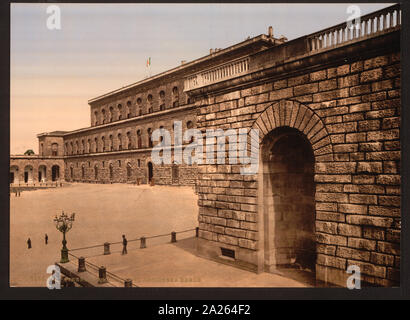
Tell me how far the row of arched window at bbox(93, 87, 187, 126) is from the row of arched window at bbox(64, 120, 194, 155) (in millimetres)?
2852

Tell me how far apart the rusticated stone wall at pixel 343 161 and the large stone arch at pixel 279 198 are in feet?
0.17

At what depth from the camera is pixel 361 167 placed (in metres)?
7.09

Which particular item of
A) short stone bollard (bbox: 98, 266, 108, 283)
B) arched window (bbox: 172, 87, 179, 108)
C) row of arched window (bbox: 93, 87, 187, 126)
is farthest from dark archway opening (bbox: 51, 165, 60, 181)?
short stone bollard (bbox: 98, 266, 108, 283)

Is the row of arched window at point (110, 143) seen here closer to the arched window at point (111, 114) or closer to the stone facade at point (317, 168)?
the arched window at point (111, 114)

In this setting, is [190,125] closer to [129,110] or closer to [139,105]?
[139,105]

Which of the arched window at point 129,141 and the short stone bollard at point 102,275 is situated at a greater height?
the arched window at point 129,141

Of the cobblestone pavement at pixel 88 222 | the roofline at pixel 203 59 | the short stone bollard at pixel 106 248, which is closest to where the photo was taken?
the cobblestone pavement at pixel 88 222

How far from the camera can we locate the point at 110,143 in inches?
1743

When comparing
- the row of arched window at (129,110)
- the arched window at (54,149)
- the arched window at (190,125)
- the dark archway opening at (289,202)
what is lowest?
the dark archway opening at (289,202)

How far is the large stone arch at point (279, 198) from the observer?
30.7ft

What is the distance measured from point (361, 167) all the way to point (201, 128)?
5.84m

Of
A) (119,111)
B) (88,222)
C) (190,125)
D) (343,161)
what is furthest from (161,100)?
(343,161)

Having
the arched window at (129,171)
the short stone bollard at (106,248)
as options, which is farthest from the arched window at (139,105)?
the short stone bollard at (106,248)

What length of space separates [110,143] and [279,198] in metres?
38.2
